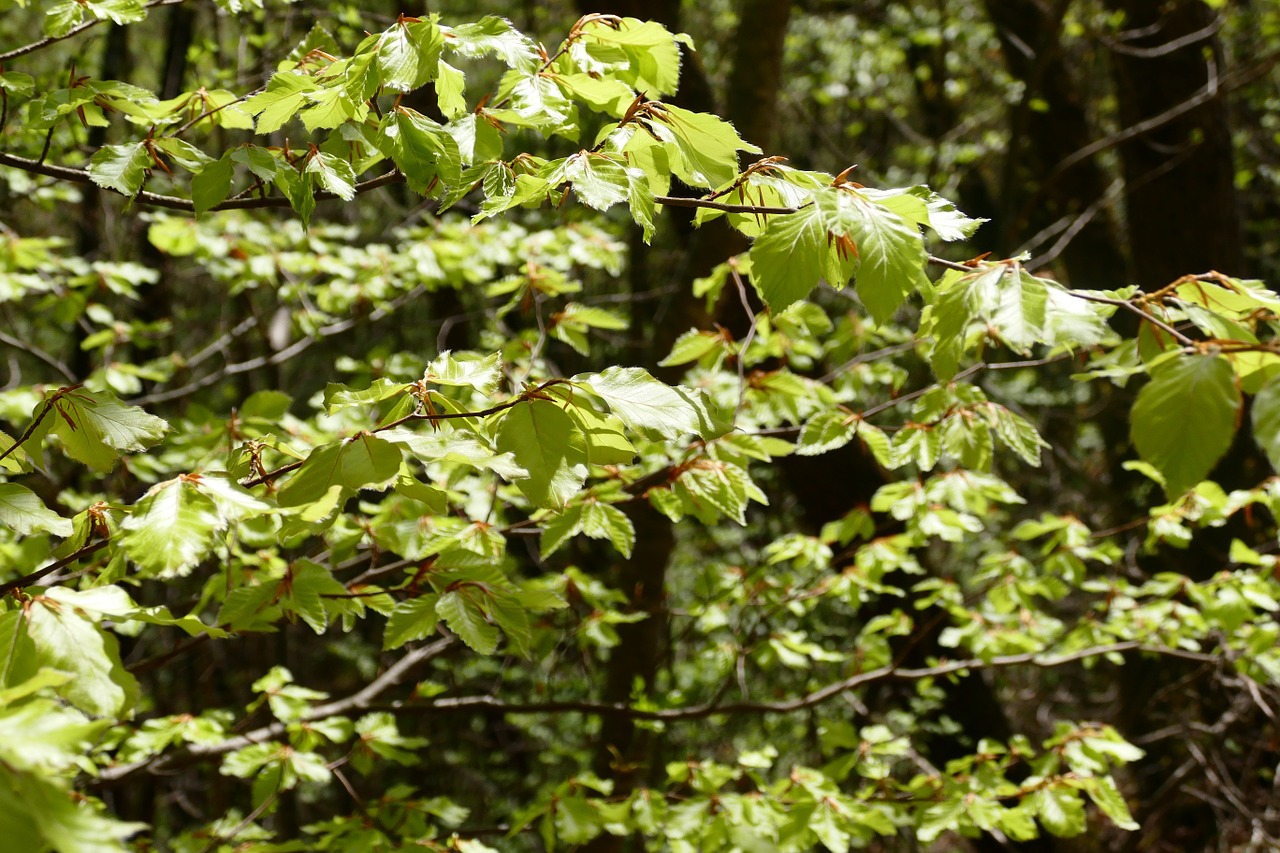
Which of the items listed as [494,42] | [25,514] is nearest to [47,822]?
[25,514]

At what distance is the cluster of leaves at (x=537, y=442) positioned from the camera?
909 millimetres

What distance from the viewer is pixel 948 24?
5859 mm

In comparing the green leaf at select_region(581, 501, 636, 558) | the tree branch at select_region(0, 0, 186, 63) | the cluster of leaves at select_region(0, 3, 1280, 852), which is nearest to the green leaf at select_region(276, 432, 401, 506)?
the cluster of leaves at select_region(0, 3, 1280, 852)

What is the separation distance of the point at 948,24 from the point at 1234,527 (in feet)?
12.4

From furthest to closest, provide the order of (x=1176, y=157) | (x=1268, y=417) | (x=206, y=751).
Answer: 1. (x=1176, y=157)
2. (x=206, y=751)
3. (x=1268, y=417)

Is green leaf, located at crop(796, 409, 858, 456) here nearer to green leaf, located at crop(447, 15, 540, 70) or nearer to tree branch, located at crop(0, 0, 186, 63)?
green leaf, located at crop(447, 15, 540, 70)

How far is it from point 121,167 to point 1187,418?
4.59 feet

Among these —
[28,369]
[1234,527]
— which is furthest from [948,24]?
[28,369]

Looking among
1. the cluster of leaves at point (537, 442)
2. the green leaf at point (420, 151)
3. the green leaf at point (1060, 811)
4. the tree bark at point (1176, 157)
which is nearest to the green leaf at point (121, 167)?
the cluster of leaves at point (537, 442)

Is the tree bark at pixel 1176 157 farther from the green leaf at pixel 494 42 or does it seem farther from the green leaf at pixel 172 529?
the green leaf at pixel 172 529

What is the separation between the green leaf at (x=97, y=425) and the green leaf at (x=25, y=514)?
3.2 inches

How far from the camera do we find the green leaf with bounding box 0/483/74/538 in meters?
1.07

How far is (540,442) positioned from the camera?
0.99 m

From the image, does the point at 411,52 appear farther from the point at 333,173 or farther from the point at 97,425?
the point at 97,425
